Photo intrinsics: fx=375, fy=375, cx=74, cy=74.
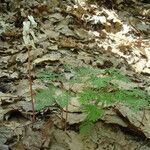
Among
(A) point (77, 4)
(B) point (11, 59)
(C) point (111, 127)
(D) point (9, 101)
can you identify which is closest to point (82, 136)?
(C) point (111, 127)

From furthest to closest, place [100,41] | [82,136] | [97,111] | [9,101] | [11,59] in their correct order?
[100,41]
[11,59]
[9,101]
[82,136]
[97,111]

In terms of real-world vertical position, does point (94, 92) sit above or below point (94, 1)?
above

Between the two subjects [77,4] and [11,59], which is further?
[77,4]

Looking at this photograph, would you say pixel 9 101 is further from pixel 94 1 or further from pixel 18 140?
pixel 94 1

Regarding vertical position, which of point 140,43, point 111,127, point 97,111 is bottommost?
point 140,43

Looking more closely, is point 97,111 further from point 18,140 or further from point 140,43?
point 140,43

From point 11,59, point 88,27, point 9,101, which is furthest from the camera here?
point 88,27
